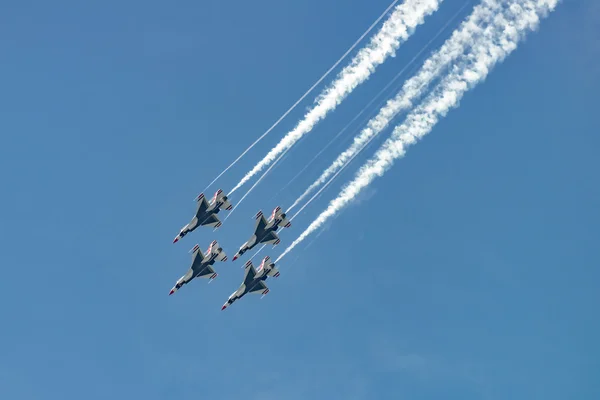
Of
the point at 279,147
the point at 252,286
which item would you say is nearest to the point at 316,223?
the point at 279,147

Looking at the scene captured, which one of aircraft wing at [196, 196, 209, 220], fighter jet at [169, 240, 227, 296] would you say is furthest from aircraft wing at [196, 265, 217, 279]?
aircraft wing at [196, 196, 209, 220]

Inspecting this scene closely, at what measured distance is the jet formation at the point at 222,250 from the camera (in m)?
73.4

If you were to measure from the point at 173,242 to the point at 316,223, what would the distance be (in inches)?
630

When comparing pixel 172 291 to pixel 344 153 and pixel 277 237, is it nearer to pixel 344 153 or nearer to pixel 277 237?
pixel 277 237

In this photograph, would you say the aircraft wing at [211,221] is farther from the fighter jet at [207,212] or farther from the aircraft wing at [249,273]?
the aircraft wing at [249,273]

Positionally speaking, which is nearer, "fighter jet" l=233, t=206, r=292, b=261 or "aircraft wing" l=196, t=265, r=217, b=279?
"fighter jet" l=233, t=206, r=292, b=261

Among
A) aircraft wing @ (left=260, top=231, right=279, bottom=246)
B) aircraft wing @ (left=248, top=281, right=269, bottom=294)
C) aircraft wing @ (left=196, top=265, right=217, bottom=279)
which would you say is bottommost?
aircraft wing @ (left=196, top=265, right=217, bottom=279)

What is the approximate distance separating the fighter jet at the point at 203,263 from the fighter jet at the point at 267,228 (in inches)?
103

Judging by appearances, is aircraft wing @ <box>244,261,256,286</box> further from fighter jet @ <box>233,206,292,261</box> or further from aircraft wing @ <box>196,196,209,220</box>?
aircraft wing @ <box>196,196,209,220</box>

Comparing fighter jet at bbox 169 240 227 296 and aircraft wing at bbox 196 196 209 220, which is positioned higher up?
aircraft wing at bbox 196 196 209 220

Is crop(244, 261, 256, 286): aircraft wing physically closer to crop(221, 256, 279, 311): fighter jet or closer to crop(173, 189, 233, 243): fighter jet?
crop(221, 256, 279, 311): fighter jet

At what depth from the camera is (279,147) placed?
63.3 m

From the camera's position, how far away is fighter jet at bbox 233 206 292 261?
7262 cm

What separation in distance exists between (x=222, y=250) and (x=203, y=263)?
199 centimetres
